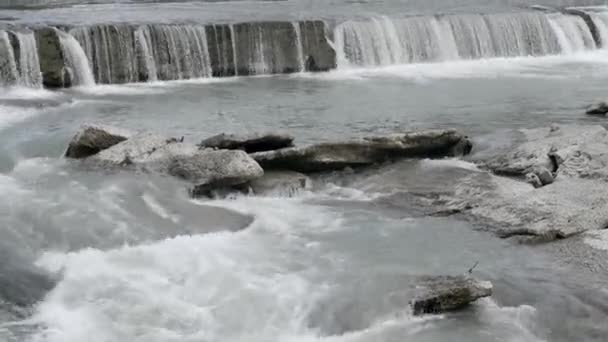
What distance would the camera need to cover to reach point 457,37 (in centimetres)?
2459

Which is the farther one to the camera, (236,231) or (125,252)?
(236,231)

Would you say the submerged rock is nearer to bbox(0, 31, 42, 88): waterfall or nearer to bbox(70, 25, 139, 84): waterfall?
bbox(70, 25, 139, 84): waterfall

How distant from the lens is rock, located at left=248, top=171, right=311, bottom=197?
10.8 m

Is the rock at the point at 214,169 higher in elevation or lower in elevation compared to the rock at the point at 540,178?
higher

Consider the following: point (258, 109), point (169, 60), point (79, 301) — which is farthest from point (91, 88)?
Result: point (79, 301)

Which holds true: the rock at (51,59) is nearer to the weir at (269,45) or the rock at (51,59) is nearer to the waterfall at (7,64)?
the weir at (269,45)

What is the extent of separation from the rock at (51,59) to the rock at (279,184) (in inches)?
378

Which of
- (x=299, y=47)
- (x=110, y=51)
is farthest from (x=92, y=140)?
(x=299, y=47)

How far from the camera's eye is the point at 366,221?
9.89 metres

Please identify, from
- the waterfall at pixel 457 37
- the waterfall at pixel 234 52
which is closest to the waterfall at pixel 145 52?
the waterfall at pixel 234 52

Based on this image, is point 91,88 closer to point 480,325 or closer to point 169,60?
point 169,60

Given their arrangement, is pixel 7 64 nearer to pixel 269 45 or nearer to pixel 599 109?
pixel 269 45

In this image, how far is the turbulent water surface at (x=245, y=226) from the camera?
23.6 feet

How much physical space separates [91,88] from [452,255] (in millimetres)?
12635
